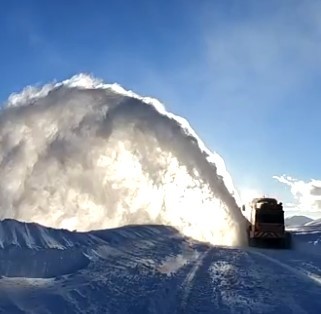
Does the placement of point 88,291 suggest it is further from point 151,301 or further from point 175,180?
point 175,180

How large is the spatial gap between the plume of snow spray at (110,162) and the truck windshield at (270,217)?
6.24 ft

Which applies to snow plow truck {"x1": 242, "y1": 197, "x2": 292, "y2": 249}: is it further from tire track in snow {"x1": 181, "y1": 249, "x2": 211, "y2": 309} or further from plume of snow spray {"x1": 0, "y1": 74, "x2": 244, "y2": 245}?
tire track in snow {"x1": 181, "y1": 249, "x2": 211, "y2": 309}

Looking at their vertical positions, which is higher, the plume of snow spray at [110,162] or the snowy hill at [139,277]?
the plume of snow spray at [110,162]

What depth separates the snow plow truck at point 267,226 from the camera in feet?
95.7

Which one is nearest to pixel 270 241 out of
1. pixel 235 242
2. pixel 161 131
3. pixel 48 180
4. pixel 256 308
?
pixel 235 242

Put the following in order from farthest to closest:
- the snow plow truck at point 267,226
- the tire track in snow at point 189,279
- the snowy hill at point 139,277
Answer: the snow plow truck at point 267,226 < the tire track in snow at point 189,279 < the snowy hill at point 139,277

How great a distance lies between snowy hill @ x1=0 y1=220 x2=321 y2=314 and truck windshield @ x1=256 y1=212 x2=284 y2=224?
9.10 metres

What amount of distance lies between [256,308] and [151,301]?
221cm

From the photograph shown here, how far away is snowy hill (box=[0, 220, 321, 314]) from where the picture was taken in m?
12.5

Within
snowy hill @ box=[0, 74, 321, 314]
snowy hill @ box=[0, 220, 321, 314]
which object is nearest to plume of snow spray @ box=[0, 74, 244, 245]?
snowy hill @ box=[0, 74, 321, 314]

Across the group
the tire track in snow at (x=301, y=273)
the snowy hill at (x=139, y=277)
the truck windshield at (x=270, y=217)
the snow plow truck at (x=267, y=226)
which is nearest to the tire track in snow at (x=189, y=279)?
the snowy hill at (x=139, y=277)

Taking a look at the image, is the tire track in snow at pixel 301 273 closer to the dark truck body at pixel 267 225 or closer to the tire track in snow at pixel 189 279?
the tire track in snow at pixel 189 279

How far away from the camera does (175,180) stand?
108ft

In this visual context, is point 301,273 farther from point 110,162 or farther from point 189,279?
point 110,162
